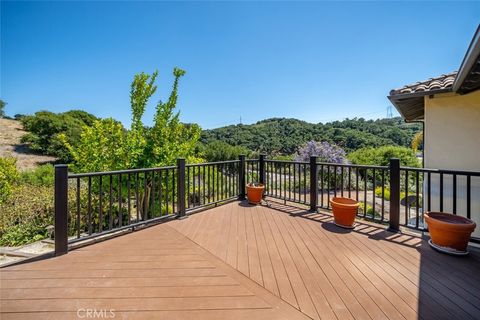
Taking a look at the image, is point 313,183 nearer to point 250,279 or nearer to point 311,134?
point 250,279

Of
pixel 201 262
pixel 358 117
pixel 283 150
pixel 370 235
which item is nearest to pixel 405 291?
pixel 370 235

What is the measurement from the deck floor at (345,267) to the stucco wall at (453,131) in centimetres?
149

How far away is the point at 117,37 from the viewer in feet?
21.3

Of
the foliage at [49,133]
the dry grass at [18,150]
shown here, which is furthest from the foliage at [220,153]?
the dry grass at [18,150]

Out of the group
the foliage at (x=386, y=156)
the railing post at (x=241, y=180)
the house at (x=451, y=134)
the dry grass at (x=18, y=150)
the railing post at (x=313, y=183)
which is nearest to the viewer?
the house at (x=451, y=134)

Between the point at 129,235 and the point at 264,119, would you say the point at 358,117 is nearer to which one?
the point at 264,119

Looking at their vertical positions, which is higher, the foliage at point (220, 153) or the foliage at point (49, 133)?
the foliage at point (49, 133)

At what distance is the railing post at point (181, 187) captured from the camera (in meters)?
3.57

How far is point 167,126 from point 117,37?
377 cm

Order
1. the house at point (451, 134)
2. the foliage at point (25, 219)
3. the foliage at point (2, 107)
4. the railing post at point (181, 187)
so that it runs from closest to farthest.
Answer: the house at point (451, 134) < the railing post at point (181, 187) < the foliage at point (25, 219) < the foliage at point (2, 107)

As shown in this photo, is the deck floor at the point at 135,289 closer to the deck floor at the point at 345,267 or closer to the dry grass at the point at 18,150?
the deck floor at the point at 345,267

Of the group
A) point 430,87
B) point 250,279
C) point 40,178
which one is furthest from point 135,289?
point 40,178

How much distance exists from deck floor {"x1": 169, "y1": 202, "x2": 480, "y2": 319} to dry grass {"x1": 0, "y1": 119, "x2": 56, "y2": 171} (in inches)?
652

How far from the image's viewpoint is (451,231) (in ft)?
7.59
